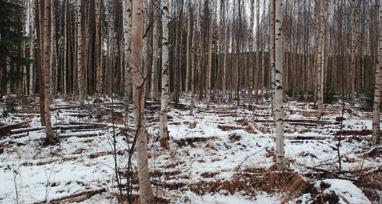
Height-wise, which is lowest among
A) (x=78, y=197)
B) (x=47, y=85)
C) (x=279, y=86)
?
(x=78, y=197)

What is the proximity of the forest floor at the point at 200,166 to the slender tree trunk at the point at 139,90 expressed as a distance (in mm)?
313

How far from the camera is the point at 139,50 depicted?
3.94 m

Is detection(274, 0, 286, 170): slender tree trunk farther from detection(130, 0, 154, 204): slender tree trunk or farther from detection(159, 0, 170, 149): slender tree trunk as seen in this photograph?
detection(159, 0, 170, 149): slender tree trunk

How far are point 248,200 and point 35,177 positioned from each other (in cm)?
397

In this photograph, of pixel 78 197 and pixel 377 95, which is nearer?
pixel 78 197

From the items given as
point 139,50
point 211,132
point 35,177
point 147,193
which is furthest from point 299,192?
point 211,132

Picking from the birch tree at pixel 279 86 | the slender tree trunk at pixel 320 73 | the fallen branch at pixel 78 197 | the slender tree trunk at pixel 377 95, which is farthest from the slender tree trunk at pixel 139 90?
the slender tree trunk at pixel 320 73

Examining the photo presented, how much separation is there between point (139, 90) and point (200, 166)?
349cm

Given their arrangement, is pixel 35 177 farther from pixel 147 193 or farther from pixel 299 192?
pixel 299 192

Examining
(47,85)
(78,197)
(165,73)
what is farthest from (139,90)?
(47,85)

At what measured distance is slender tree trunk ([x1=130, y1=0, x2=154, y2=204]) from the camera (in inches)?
156

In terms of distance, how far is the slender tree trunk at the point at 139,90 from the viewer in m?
3.96

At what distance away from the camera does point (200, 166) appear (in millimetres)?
7070

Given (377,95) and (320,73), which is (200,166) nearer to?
(377,95)
